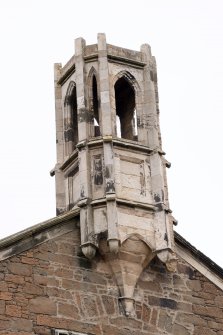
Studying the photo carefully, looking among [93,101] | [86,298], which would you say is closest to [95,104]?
[93,101]

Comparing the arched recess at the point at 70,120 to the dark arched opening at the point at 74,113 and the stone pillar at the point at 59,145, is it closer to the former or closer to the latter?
the dark arched opening at the point at 74,113

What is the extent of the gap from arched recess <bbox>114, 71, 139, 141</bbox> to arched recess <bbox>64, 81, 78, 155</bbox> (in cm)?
91

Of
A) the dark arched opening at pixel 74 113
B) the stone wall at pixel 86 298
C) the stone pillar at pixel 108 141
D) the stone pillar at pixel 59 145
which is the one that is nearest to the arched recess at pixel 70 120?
the dark arched opening at pixel 74 113

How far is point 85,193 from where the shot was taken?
21672 mm

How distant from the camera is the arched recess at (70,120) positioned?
23000 millimetres

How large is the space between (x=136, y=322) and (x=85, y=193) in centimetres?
261

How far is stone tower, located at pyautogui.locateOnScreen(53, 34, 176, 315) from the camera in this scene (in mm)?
21453

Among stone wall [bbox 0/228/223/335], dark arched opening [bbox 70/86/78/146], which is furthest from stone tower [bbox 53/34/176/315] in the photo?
stone wall [bbox 0/228/223/335]

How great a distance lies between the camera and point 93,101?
22.9 metres

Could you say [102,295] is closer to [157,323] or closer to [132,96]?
[157,323]

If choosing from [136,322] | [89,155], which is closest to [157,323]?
[136,322]

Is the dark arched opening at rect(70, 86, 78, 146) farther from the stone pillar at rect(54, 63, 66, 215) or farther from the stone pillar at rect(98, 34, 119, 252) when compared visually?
the stone pillar at rect(98, 34, 119, 252)

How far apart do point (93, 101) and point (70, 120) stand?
684mm

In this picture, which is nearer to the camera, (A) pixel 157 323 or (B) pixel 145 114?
(A) pixel 157 323
